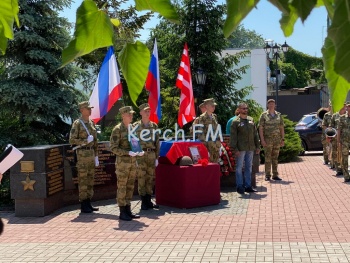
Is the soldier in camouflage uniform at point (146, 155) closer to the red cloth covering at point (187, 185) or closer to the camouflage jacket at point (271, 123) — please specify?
the red cloth covering at point (187, 185)

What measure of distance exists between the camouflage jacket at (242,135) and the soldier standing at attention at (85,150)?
9.09 feet

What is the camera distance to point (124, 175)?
25.3 ft

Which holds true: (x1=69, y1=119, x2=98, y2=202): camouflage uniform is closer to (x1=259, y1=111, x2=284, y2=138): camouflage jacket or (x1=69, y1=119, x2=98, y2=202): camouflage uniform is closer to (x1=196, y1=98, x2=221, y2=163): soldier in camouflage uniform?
(x1=196, y1=98, x2=221, y2=163): soldier in camouflage uniform

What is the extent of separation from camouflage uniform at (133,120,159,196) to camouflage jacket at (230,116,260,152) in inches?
72.3

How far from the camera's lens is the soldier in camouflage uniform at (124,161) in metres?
7.70

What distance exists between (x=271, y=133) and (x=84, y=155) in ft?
16.2

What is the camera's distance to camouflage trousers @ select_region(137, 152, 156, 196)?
8695mm

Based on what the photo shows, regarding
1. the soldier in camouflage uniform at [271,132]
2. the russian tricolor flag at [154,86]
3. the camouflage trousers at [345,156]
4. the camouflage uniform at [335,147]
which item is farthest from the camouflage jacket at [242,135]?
the camouflage uniform at [335,147]

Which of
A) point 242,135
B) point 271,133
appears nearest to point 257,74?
point 271,133

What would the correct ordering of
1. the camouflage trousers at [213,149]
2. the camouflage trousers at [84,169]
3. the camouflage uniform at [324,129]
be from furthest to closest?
the camouflage uniform at [324,129], the camouflage trousers at [213,149], the camouflage trousers at [84,169]

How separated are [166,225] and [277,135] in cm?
521

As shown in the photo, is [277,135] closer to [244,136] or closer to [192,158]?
[244,136]

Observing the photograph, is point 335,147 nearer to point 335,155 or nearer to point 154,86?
point 335,155

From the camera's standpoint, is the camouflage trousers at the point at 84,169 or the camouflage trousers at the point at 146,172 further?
the camouflage trousers at the point at 146,172
